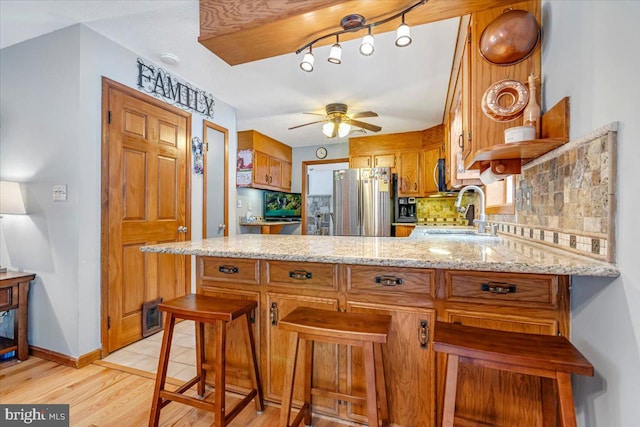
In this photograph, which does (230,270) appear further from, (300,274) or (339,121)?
(339,121)

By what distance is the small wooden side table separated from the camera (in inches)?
82.6

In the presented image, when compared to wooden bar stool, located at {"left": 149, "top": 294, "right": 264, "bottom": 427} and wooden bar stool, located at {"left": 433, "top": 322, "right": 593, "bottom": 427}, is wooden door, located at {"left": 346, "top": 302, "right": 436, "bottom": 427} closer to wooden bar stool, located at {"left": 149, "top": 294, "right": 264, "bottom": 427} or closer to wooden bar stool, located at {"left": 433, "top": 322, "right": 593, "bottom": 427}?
wooden bar stool, located at {"left": 433, "top": 322, "right": 593, "bottom": 427}

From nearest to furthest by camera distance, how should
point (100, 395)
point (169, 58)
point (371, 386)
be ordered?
point (371, 386), point (100, 395), point (169, 58)

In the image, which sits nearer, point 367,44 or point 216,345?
point 216,345

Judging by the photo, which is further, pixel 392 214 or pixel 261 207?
pixel 261 207

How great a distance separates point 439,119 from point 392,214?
1556mm

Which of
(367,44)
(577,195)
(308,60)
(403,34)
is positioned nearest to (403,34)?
(403,34)

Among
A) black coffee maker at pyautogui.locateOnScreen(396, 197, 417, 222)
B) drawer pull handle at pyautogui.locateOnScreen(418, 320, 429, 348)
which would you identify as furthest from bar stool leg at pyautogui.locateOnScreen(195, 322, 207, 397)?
black coffee maker at pyautogui.locateOnScreen(396, 197, 417, 222)

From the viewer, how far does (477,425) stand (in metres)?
1.12

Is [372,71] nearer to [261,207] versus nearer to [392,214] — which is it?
[392,214]

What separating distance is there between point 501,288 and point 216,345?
125 cm

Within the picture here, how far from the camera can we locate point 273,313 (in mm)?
1577

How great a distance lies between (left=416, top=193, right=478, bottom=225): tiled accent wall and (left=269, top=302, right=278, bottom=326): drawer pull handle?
3.82 metres

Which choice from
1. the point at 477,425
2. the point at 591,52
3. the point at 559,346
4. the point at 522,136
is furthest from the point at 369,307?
the point at 591,52
